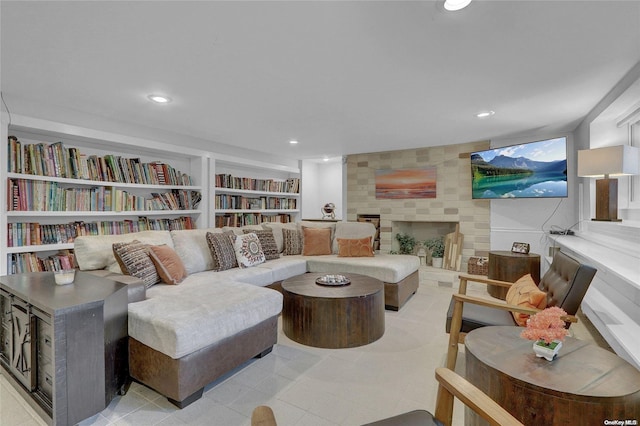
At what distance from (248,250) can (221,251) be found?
12.7 inches

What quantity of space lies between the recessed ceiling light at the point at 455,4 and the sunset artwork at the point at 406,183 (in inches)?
150

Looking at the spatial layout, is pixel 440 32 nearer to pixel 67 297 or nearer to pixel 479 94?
pixel 479 94

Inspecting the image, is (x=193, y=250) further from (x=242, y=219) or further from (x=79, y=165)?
(x=242, y=219)

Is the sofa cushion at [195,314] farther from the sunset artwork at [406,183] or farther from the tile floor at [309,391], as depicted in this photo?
the sunset artwork at [406,183]

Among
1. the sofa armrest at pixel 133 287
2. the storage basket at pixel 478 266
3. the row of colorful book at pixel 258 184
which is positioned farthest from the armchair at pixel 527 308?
the row of colorful book at pixel 258 184

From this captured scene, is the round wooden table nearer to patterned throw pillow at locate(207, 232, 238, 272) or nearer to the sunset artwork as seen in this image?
patterned throw pillow at locate(207, 232, 238, 272)

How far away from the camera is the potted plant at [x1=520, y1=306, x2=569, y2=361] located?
1376 mm

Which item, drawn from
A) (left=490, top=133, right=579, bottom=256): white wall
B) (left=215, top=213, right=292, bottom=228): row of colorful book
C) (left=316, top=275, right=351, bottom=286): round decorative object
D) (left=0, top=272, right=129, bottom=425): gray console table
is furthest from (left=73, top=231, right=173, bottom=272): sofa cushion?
(left=490, top=133, right=579, bottom=256): white wall

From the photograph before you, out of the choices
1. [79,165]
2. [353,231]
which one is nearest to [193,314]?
[79,165]

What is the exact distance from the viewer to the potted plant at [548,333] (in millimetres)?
1376

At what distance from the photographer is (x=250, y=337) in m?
2.22

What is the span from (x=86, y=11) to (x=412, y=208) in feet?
15.8

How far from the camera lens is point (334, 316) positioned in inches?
100

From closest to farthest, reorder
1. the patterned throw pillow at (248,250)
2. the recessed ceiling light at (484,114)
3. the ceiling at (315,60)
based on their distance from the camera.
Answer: the ceiling at (315,60) → the recessed ceiling light at (484,114) → the patterned throw pillow at (248,250)
